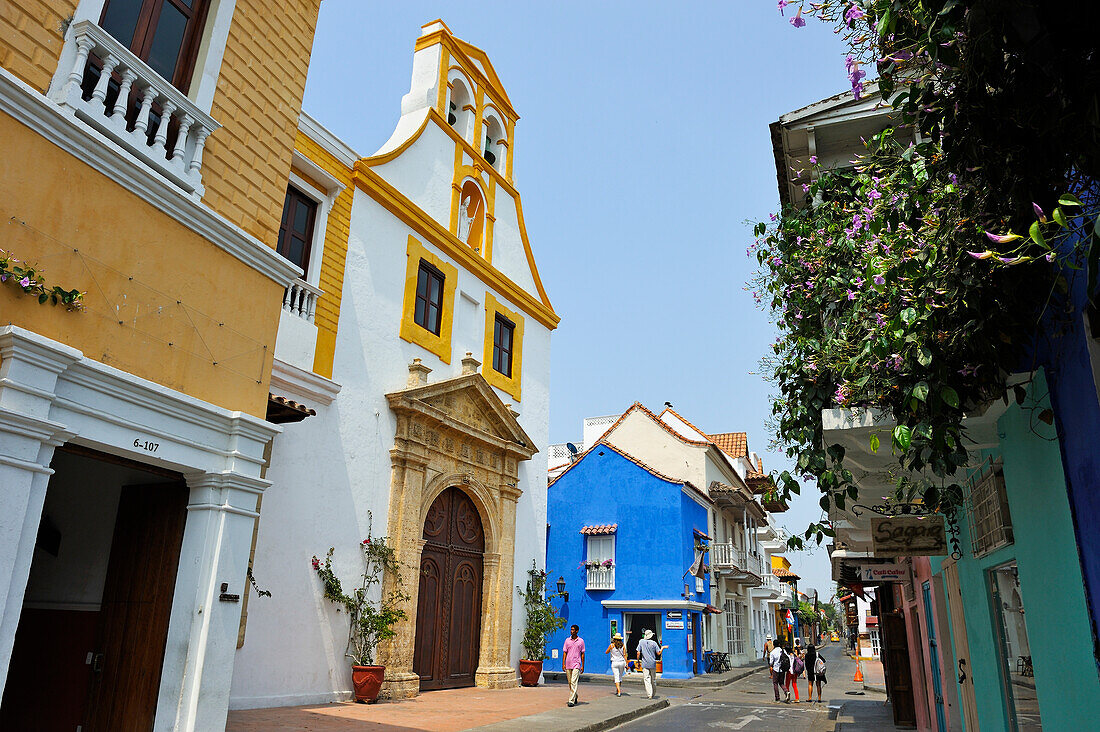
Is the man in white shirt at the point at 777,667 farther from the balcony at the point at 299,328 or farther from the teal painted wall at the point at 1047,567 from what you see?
the teal painted wall at the point at 1047,567

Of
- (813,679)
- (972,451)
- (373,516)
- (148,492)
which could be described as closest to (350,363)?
(373,516)

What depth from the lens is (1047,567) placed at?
4254 millimetres

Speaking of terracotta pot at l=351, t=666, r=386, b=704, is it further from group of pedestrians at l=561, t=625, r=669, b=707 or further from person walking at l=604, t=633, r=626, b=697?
person walking at l=604, t=633, r=626, b=697

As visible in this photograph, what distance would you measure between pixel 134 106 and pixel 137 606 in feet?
12.6

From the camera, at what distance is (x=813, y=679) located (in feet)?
64.3

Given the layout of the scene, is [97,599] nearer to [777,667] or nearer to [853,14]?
[853,14]

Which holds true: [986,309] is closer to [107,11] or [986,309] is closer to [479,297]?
[107,11]

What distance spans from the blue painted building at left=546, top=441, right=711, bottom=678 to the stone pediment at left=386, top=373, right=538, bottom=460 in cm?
1196

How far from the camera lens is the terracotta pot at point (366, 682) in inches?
452

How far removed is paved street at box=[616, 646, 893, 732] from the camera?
511 inches

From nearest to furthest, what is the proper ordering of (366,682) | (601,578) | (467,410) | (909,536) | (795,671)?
(909,536)
(366,682)
(467,410)
(795,671)
(601,578)

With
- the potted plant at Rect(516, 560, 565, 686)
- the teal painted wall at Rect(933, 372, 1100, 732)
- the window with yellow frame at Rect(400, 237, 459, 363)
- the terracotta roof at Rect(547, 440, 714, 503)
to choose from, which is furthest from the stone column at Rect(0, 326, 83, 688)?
the terracotta roof at Rect(547, 440, 714, 503)

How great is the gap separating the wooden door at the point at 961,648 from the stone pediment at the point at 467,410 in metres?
8.97

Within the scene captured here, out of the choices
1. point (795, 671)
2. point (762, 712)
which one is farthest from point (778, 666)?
point (762, 712)
